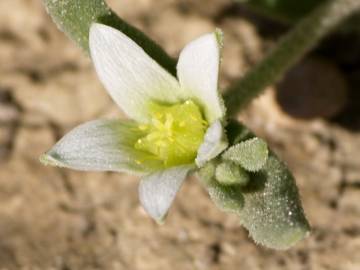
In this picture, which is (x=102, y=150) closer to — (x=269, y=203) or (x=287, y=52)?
(x=269, y=203)

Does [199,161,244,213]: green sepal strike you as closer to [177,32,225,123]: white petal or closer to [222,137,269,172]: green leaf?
[222,137,269,172]: green leaf

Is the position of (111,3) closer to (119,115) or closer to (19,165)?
(119,115)

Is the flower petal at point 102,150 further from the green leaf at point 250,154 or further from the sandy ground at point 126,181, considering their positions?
the sandy ground at point 126,181

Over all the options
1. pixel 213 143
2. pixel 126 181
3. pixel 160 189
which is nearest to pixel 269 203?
pixel 213 143

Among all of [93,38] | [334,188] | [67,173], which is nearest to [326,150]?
[334,188]

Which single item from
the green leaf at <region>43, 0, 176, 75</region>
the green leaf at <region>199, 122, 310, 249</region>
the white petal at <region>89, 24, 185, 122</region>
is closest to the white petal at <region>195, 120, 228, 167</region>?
the green leaf at <region>199, 122, 310, 249</region>

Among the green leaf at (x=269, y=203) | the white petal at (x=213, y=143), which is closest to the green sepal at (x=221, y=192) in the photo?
the green leaf at (x=269, y=203)
